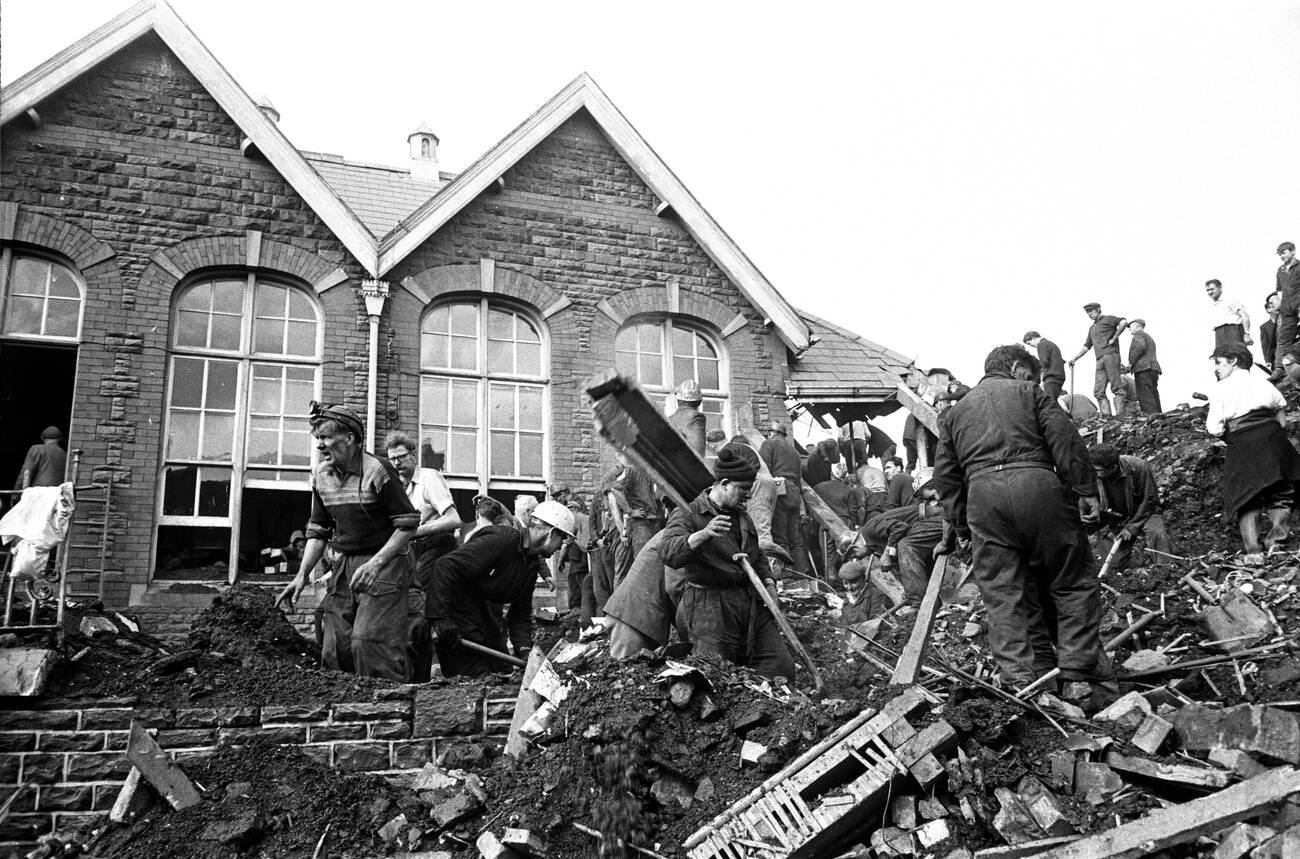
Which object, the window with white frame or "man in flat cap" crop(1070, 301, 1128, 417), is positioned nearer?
the window with white frame

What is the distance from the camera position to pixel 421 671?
7.87 metres

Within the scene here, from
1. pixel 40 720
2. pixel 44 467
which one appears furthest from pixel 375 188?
pixel 40 720

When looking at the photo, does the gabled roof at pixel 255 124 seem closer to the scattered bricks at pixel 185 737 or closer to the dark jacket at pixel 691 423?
the dark jacket at pixel 691 423

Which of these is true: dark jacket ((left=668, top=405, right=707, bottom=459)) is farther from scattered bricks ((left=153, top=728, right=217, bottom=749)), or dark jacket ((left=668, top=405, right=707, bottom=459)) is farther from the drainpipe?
scattered bricks ((left=153, top=728, right=217, bottom=749))

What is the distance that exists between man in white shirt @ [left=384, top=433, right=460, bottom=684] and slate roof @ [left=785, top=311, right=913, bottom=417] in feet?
20.9

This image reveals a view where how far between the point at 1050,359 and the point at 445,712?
10.7 metres

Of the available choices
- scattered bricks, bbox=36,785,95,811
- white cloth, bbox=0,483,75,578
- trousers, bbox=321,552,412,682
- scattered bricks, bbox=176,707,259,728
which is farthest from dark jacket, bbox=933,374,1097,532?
white cloth, bbox=0,483,75,578

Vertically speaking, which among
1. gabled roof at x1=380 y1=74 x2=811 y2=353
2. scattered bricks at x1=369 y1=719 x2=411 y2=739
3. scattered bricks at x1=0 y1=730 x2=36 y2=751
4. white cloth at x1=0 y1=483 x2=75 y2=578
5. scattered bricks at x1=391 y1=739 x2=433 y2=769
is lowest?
scattered bricks at x1=391 y1=739 x2=433 y2=769

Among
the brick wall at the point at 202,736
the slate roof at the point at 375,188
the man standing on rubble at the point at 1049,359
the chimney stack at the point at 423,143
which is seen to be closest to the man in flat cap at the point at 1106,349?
the man standing on rubble at the point at 1049,359

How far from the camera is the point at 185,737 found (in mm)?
6008

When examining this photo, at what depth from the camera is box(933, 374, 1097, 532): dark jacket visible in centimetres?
569

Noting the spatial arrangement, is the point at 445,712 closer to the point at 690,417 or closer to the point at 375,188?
the point at 690,417

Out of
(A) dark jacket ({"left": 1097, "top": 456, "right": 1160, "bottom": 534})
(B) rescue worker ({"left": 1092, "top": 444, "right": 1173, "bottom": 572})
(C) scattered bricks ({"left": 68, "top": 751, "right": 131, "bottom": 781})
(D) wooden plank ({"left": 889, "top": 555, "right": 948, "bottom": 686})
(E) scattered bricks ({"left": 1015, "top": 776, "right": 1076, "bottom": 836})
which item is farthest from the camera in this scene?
(A) dark jacket ({"left": 1097, "top": 456, "right": 1160, "bottom": 534})

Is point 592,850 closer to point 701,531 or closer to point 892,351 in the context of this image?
point 701,531
